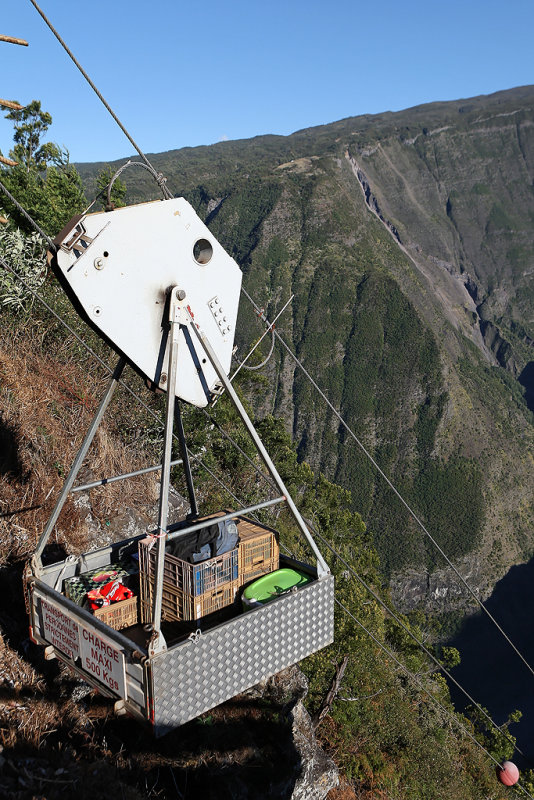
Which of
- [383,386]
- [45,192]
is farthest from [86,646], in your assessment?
[383,386]

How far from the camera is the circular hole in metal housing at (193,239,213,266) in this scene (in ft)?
19.1

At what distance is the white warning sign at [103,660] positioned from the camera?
4930 mm

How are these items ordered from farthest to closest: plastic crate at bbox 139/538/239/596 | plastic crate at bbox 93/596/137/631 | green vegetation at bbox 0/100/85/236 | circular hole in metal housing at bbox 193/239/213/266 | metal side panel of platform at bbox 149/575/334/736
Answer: green vegetation at bbox 0/100/85/236 < plastic crate at bbox 93/596/137/631 < plastic crate at bbox 139/538/239/596 < circular hole in metal housing at bbox 193/239/213/266 < metal side panel of platform at bbox 149/575/334/736

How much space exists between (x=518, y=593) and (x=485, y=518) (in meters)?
18.1

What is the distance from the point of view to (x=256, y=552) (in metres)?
6.66

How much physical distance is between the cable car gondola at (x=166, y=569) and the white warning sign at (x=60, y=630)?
0.06ft

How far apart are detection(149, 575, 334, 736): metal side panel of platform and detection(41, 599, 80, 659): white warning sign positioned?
1004mm

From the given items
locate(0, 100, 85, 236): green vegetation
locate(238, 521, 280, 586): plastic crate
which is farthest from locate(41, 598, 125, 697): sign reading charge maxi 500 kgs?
locate(0, 100, 85, 236): green vegetation

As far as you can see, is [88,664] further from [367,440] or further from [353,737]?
[367,440]

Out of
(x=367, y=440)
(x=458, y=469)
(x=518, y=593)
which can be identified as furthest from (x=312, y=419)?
(x=518, y=593)

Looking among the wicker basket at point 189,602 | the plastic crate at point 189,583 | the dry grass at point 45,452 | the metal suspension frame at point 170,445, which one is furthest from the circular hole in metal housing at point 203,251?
the dry grass at point 45,452

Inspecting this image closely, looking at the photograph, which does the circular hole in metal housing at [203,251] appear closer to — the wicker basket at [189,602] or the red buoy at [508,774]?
the wicker basket at [189,602]

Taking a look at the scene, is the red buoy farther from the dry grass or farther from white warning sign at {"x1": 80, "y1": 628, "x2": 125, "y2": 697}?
white warning sign at {"x1": 80, "y1": 628, "x2": 125, "y2": 697}

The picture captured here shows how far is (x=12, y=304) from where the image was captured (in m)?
14.0
